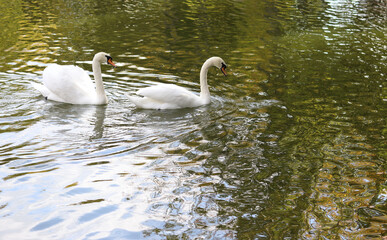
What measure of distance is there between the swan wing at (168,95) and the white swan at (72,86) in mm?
884

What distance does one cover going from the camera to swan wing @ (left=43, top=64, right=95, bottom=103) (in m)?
9.78

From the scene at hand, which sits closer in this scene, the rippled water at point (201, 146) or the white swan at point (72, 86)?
the rippled water at point (201, 146)

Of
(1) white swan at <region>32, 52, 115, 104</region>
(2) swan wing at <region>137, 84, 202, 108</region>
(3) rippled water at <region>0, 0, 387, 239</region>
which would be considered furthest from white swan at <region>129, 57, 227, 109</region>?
(1) white swan at <region>32, 52, 115, 104</region>

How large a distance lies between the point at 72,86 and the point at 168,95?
6.15 ft

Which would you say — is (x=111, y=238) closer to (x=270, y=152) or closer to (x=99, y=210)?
(x=99, y=210)

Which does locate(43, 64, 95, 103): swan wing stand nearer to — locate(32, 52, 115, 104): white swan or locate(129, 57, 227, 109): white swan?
locate(32, 52, 115, 104): white swan

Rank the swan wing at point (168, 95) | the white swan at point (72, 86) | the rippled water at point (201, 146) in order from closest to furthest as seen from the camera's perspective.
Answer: the rippled water at point (201, 146)
the swan wing at point (168, 95)
the white swan at point (72, 86)

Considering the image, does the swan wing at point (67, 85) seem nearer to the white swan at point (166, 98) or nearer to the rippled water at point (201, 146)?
the rippled water at point (201, 146)

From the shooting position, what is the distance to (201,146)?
787 cm

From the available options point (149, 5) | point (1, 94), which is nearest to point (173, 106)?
point (1, 94)

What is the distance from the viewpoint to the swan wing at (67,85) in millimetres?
9781

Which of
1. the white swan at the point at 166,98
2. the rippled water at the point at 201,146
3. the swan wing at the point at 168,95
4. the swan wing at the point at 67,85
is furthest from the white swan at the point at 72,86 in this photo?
the swan wing at the point at 168,95

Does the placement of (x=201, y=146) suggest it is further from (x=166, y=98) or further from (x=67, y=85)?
(x=67, y=85)

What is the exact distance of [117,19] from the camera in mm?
19719
